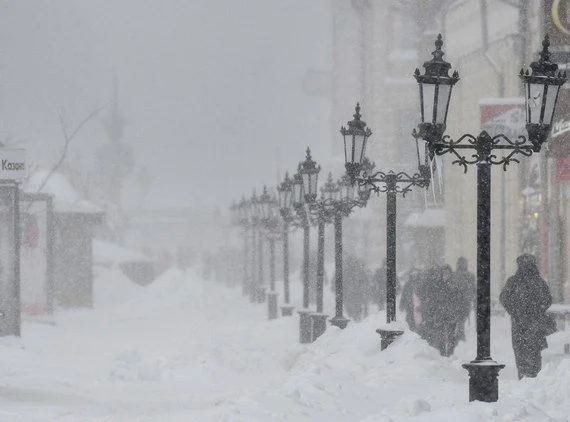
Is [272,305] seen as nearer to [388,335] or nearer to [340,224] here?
[340,224]

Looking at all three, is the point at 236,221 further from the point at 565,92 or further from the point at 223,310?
the point at 565,92

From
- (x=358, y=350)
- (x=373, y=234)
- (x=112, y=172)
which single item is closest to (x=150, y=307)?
(x=373, y=234)

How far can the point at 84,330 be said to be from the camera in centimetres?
2859

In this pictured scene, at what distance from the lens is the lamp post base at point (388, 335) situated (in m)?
14.7

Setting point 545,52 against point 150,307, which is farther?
point 150,307

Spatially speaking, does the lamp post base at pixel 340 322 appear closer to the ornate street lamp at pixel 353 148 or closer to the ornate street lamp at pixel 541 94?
the ornate street lamp at pixel 353 148

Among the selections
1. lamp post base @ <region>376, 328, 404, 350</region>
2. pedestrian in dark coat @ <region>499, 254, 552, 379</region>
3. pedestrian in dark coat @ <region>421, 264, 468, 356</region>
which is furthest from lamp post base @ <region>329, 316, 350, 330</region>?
pedestrian in dark coat @ <region>499, 254, 552, 379</region>

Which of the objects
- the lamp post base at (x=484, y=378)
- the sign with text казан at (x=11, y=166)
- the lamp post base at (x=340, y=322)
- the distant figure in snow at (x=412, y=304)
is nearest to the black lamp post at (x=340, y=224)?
the lamp post base at (x=340, y=322)

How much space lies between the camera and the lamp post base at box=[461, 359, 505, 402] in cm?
981

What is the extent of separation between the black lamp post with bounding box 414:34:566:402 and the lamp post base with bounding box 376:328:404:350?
4602mm

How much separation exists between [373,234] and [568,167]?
1304 inches

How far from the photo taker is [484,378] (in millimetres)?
Answer: 9852

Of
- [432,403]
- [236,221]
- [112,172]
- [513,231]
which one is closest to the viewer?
[432,403]

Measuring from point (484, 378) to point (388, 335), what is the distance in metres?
4.90
